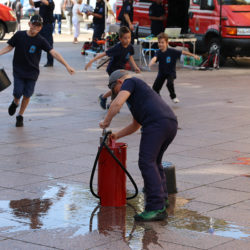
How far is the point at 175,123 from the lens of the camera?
6203 millimetres

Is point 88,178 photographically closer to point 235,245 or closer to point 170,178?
point 170,178

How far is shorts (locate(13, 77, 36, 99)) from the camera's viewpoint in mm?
11109

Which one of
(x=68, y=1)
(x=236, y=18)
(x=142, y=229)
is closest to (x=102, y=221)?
(x=142, y=229)

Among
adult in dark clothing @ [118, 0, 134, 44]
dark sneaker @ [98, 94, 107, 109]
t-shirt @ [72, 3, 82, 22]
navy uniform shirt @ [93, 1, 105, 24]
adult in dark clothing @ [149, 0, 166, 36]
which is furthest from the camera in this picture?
t-shirt @ [72, 3, 82, 22]

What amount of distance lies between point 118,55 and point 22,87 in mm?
2299

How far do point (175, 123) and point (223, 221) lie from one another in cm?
100

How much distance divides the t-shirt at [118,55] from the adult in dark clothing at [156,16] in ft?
34.1

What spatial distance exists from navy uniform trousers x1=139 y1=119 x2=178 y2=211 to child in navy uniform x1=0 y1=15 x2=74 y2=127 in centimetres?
488

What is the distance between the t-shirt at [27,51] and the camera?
429 inches

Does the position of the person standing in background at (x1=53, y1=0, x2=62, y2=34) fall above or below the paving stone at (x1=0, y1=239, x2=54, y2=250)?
below

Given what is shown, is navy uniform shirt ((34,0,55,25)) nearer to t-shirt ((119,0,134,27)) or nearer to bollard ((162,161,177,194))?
t-shirt ((119,0,134,27))

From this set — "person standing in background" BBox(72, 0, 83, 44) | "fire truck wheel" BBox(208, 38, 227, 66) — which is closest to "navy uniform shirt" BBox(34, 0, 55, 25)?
"fire truck wheel" BBox(208, 38, 227, 66)

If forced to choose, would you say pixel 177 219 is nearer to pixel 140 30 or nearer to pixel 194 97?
pixel 194 97

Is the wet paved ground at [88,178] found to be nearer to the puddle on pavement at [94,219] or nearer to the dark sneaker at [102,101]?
the puddle on pavement at [94,219]
